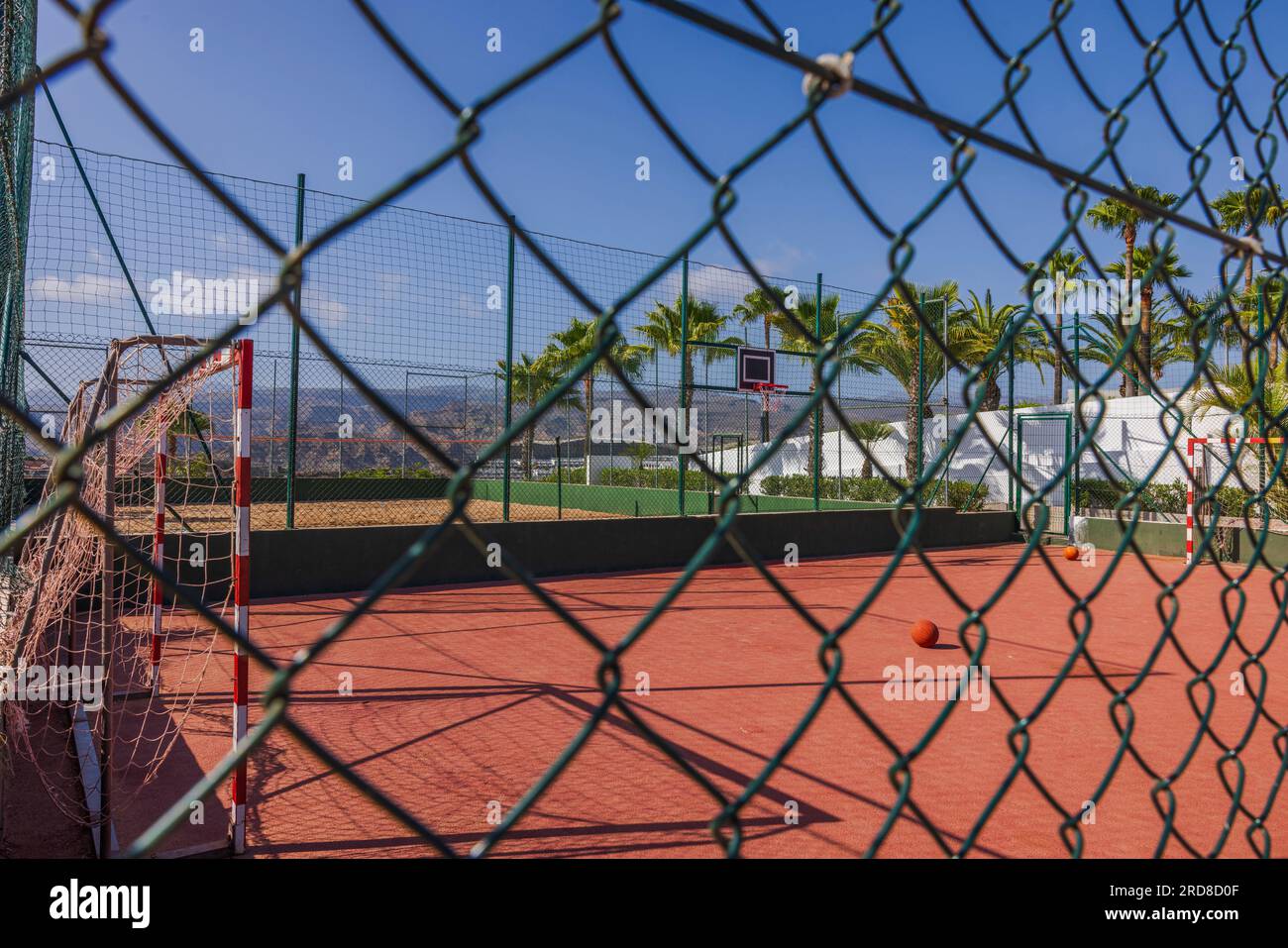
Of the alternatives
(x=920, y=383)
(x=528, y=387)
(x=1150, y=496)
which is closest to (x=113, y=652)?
(x=920, y=383)

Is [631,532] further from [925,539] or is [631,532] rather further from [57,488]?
[57,488]

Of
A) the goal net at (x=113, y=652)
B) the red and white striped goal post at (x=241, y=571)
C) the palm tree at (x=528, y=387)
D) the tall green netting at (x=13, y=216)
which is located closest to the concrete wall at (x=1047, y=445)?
the palm tree at (x=528, y=387)

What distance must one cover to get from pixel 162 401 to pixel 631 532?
7665 mm

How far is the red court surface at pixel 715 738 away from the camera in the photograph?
11.6 ft

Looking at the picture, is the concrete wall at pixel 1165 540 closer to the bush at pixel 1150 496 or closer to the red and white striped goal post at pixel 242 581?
the bush at pixel 1150 496

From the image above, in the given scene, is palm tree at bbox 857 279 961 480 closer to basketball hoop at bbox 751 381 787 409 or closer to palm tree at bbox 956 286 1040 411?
palm tree at bbox 956 286 1040 411

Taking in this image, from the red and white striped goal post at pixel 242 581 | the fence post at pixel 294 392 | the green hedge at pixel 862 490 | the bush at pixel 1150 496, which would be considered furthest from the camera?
the green hedge at pixel 862 490

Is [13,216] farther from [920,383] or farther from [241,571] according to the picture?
[920,383]

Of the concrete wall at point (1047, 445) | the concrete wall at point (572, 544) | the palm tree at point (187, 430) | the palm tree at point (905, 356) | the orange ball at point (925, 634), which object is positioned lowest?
the orange ball at point (925, 634)

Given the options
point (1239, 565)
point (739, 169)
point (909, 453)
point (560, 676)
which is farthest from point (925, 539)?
point (739, 169)

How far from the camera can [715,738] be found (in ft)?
15.3

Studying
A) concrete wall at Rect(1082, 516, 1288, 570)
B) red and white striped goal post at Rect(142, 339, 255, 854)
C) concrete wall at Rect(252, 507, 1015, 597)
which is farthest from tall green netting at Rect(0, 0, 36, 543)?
concrete wall at Rect(1082, 516, 1288, 570)

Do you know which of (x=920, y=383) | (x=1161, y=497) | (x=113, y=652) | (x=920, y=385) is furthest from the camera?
(x=1161, y=497)

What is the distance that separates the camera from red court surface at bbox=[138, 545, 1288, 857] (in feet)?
11.6
